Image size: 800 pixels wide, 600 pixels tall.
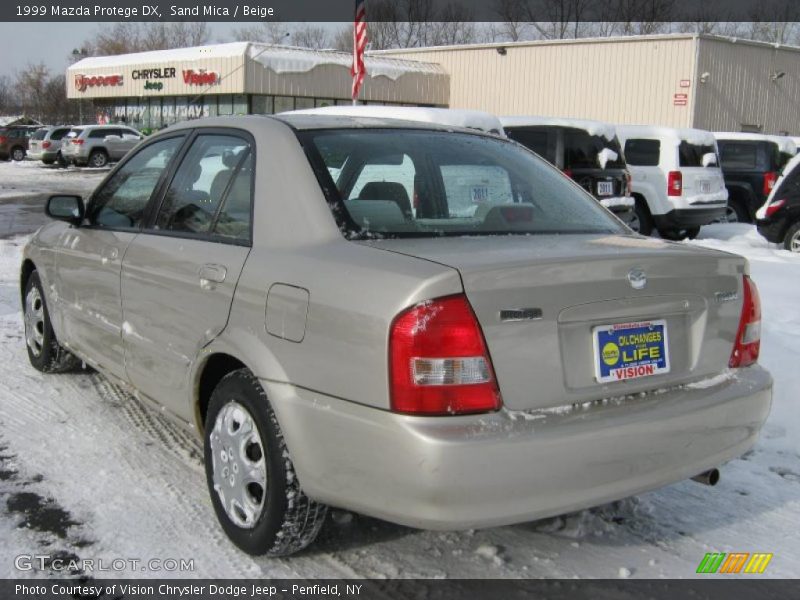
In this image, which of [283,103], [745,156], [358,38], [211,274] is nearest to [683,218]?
[745,156]

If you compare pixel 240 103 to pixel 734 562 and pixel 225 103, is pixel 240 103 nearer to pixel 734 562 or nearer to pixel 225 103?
pixel 225 103

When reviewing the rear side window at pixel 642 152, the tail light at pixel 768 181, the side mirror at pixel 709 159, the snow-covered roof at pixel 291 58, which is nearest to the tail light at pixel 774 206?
the side mirror at pixel 709 159

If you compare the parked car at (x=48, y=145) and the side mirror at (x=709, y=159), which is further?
the parked car at (x=48, y=145)

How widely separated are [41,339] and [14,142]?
33.2m

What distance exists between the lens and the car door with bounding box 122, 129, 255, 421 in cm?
323

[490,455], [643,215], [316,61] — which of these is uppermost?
[316,61]

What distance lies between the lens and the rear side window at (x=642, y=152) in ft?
44.4

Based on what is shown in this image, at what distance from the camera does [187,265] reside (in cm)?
341

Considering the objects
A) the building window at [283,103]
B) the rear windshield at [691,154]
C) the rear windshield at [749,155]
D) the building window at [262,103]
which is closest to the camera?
the rear windshield at [691,154]

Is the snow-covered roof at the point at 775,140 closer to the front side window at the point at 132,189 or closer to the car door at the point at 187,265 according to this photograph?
the front side window at the point at 132,189

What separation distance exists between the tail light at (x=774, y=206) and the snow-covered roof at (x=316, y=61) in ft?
69.6

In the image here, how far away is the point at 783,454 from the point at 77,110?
55.8 metres

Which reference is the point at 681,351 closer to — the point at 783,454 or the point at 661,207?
the point at 783,454

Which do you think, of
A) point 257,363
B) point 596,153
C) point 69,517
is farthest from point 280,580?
point 596,153
